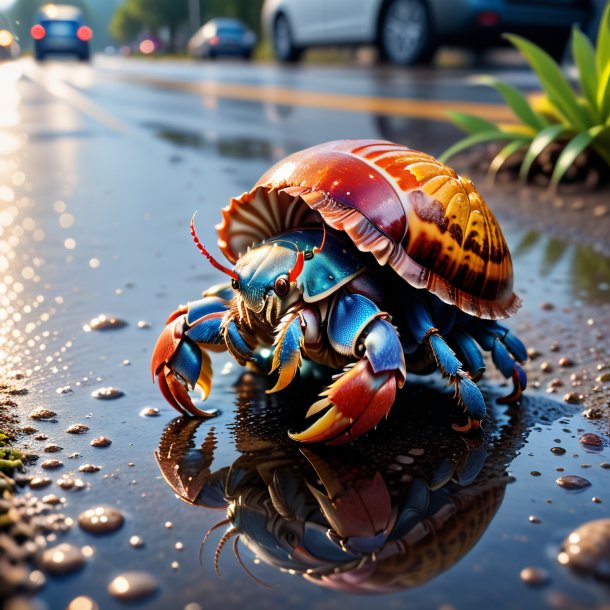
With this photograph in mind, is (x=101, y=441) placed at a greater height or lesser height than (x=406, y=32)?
lesser

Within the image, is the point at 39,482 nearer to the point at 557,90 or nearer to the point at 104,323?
the point at 104,323

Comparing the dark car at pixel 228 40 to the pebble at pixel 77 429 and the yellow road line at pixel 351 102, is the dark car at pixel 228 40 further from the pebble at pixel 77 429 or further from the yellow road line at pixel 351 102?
the pebble at pixel 77 429

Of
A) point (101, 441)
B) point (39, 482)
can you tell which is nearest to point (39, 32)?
point (101, 441)

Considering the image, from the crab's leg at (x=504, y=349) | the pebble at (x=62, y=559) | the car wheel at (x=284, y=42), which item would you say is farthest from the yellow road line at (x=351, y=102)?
the pebble at (x=62, y=559)

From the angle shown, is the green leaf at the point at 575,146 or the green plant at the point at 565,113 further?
the green plant at the point at 565,113

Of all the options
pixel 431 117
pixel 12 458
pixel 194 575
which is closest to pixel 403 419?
pixel 194 575

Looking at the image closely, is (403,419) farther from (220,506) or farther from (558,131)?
(558,131)

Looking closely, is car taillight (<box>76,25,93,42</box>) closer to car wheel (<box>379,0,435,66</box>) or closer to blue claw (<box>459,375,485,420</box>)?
car wheel (<box>379,0,435,66</box>)
